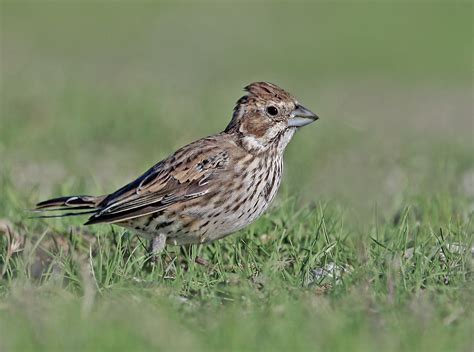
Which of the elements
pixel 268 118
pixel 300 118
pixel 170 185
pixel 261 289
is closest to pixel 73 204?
pixel 170 185

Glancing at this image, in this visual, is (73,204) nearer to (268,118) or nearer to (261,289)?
(268,118)

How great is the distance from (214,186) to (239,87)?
9144 millimetres

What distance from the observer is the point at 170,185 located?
7.14m

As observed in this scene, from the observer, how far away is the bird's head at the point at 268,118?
24.0 feet

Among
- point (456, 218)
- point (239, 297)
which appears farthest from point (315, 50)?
point (239, 297)

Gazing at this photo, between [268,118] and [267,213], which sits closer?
[268,118]

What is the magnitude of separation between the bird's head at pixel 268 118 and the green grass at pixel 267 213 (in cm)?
59

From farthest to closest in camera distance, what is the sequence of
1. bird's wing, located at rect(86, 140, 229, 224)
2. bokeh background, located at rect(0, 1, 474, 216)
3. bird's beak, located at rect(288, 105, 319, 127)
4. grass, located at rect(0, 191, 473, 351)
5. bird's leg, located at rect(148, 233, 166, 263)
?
bokeh background, located at rect(0, 1, 474, 216) → bird's beak, located at rect(288, 105, 319, 127) → bird's wing, located at rect(86, 140, 229, 224) → bird's leg, located at rect(148, 233, 166, 263) → grass, located at rect(0, 191, 473, 351)

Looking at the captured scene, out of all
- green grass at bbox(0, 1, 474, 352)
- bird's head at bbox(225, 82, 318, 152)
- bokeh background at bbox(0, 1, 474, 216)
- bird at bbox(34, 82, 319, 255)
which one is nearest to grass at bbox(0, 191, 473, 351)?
green grass at bbox(0, 1, 474, 352)

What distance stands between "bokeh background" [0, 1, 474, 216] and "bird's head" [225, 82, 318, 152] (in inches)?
38.7

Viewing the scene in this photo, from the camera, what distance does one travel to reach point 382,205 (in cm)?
838

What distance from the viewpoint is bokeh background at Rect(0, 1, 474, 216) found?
10.1 metres

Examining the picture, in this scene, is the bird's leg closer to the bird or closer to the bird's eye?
the bird

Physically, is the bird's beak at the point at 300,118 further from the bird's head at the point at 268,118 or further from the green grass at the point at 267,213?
the green grass at the point at 267,213
